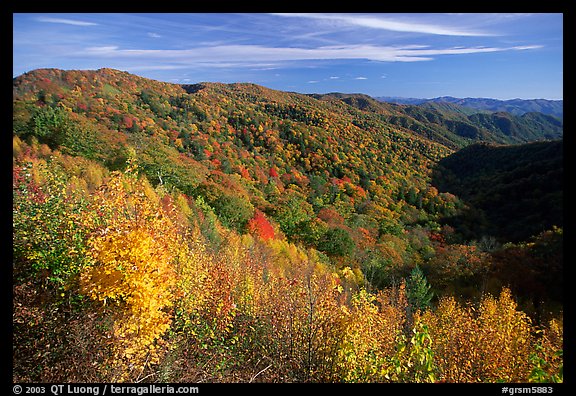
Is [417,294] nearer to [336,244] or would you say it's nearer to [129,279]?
[336,244]

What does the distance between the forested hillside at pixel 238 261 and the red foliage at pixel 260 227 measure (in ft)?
0.66

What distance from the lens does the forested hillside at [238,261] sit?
18.7 ft

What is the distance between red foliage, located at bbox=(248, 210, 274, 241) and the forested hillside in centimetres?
20

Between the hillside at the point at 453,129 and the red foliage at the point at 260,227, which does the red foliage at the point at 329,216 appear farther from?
the hillside at the point at 453,129

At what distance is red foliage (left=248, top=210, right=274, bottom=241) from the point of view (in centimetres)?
2712

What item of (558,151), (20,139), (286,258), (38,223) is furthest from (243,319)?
(558,151)

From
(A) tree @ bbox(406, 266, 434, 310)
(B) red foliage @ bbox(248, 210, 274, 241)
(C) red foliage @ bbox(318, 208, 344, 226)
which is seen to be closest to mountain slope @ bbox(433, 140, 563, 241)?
(C) red foliage @ bbox(318, 208, 344, 226)

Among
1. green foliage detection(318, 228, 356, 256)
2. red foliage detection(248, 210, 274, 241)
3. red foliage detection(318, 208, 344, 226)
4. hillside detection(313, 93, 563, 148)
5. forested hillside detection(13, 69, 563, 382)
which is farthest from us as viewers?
hillside detection(313, 93, 563, 148)

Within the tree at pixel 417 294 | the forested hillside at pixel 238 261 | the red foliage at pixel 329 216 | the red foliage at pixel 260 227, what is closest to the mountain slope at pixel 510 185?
the forested hillside at pixel 238 261

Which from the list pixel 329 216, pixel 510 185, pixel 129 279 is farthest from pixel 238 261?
pixel 510 185

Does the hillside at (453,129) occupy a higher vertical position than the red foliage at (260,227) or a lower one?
higher

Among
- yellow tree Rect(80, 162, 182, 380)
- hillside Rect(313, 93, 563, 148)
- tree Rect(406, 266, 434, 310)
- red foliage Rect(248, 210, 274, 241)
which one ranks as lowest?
tree Rect(406, 266, 434, 310)

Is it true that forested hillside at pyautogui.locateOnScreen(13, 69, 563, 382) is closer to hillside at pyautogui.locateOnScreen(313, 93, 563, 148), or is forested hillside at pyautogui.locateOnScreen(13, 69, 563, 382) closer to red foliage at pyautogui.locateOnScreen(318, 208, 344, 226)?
red foliage at pyautogui.locateOnScreen(318, 208, 344, 226)
